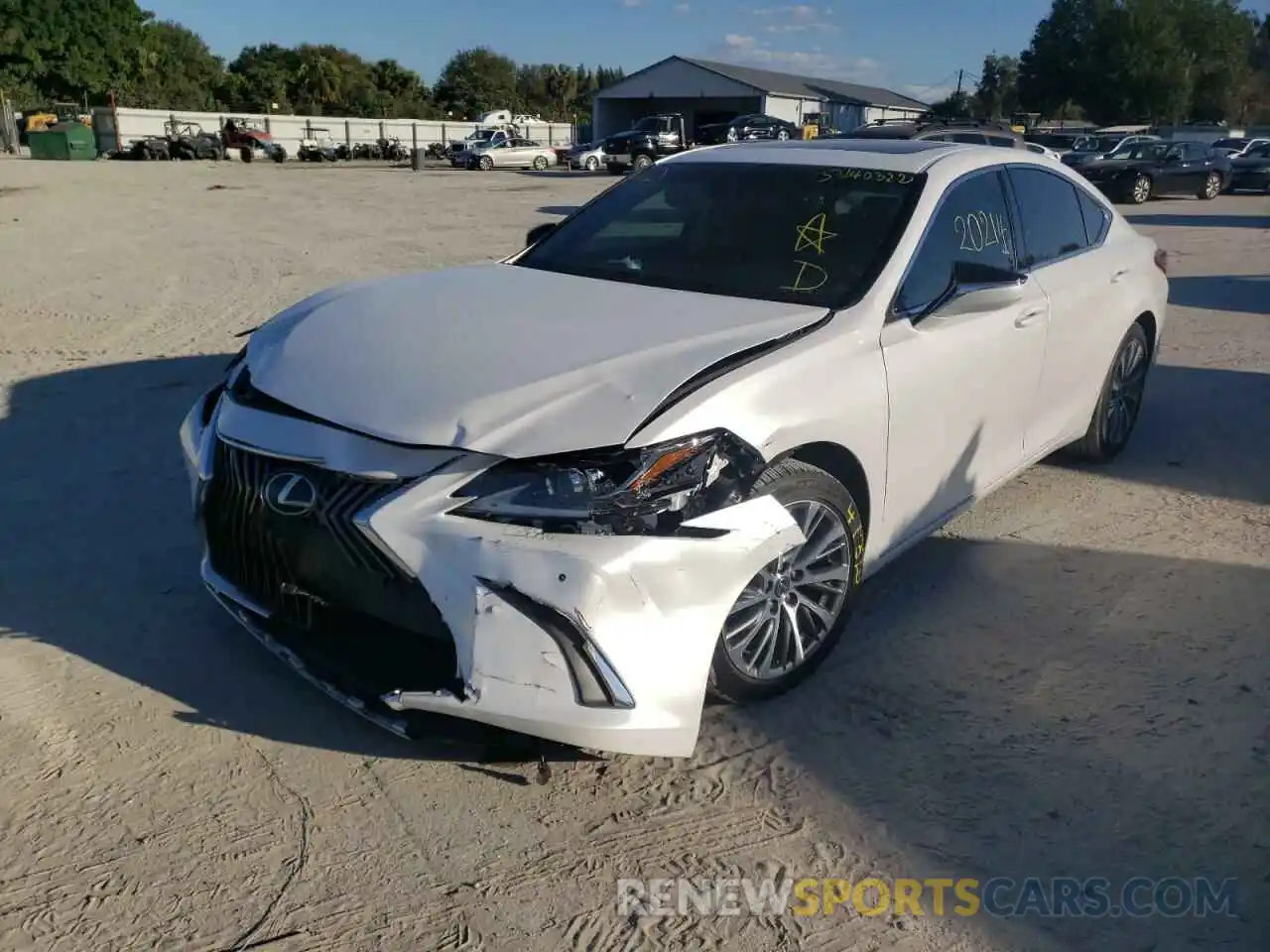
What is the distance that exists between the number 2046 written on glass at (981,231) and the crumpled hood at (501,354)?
0.99 meters

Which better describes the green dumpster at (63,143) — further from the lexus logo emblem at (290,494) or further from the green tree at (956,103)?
the green tree at (956,103)

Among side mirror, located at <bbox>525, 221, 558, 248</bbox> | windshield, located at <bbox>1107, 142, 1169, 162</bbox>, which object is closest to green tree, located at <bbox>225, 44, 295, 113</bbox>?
windshield, located at <bbox>1107, 142, 1169, 162</bbox>

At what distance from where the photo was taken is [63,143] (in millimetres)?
40594

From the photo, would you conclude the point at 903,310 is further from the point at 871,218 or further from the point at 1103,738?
the point at 1103,738

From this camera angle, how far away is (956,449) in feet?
13.2

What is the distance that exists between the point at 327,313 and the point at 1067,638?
2.89m

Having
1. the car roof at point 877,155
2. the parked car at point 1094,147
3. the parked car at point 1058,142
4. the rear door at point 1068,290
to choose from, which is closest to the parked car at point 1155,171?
the parked car at point 1094,147

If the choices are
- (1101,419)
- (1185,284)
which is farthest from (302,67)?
(1101,419)

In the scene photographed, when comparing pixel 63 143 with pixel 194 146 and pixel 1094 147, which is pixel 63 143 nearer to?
pixel 194 146

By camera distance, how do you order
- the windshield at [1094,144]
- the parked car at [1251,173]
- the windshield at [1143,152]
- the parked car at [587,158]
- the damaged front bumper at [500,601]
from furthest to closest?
the parked car at [587,158], the parked car at [1251,173], the windshield at [1094,144], the windshield at [1143,152], the damaged front bumper at [500,601]

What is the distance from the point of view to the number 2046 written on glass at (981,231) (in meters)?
4.16

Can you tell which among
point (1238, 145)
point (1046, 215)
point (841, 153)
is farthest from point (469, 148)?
point (841, 153)

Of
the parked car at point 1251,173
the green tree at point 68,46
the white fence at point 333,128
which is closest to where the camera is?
the parked car at point 1251,173

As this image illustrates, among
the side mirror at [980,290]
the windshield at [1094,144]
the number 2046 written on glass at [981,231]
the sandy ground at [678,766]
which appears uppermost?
the windshield at [1094,144]
